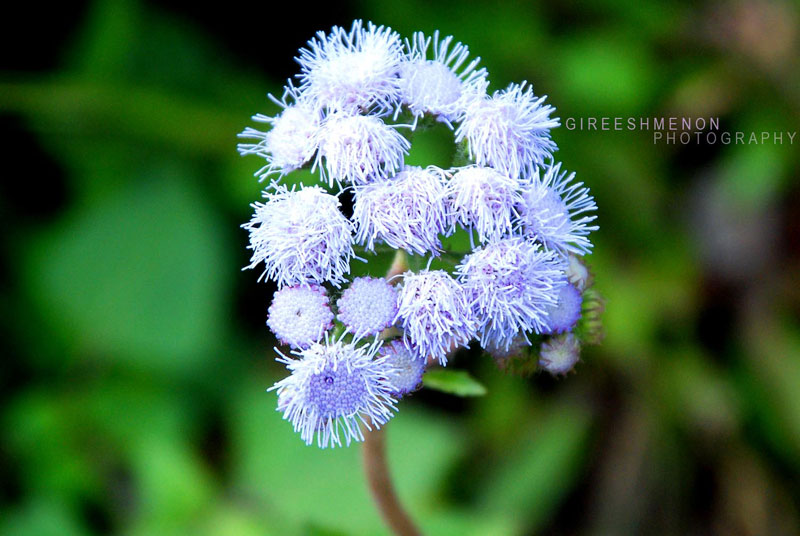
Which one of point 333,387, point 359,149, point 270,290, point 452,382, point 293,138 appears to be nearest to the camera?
point 333,387

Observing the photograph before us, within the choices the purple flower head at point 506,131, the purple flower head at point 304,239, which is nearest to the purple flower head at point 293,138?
the purple flower head at point 304,239

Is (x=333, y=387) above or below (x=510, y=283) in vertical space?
below

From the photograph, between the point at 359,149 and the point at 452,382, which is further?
the point at 452,382

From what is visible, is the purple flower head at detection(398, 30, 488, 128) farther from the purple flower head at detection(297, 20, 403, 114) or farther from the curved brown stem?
the curved brown stem

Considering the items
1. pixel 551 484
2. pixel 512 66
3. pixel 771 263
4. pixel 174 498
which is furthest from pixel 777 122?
pixel 174 498

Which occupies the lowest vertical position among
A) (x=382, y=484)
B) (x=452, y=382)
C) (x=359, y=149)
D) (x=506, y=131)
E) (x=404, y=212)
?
(x=382, y=484)

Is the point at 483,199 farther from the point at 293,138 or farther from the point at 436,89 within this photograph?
the point at 293,138

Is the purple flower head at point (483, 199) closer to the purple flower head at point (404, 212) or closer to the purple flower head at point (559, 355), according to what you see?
the purple flower head at point (404, 212)

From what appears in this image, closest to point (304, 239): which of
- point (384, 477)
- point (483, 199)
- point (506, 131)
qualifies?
point (483, 199)

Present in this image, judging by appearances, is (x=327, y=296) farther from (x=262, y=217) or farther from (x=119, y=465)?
(x=119, y=465)
